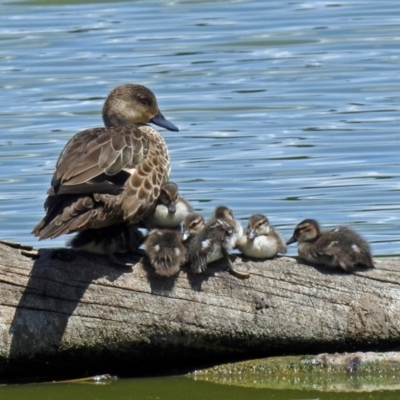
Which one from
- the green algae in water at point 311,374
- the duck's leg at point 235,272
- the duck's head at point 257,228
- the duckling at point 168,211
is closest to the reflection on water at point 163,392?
the green algae in water at point 311,374

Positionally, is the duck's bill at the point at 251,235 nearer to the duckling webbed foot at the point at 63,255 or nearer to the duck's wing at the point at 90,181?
the duck's wing at the point at 90,181

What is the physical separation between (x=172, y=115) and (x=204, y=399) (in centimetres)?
818

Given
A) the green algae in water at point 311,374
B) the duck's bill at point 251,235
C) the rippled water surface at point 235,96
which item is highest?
the duck's bill at point 251,235

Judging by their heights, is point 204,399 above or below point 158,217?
below

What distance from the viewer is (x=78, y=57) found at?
1861 cm

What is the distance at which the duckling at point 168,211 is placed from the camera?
8.12 m

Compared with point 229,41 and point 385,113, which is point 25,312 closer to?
point 385,113

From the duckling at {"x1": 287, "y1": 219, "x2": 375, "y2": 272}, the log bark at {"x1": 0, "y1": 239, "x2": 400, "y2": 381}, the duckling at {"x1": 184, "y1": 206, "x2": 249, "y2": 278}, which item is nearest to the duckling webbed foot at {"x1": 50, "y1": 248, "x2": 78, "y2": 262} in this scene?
the log bark at {"x1": 0, "y1": 239, "x2": 400, "y2": 381}

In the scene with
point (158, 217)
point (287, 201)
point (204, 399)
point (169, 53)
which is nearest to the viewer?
point (204, 399)

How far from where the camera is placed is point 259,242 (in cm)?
776

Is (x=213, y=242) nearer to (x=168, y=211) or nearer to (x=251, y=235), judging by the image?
(x=251, y=235)

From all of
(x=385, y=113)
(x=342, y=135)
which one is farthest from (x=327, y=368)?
(x=385, y=113)

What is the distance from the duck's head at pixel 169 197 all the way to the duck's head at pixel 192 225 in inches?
6.9

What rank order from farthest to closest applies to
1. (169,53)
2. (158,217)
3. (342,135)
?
(169,53), (342,135), (158,217)
